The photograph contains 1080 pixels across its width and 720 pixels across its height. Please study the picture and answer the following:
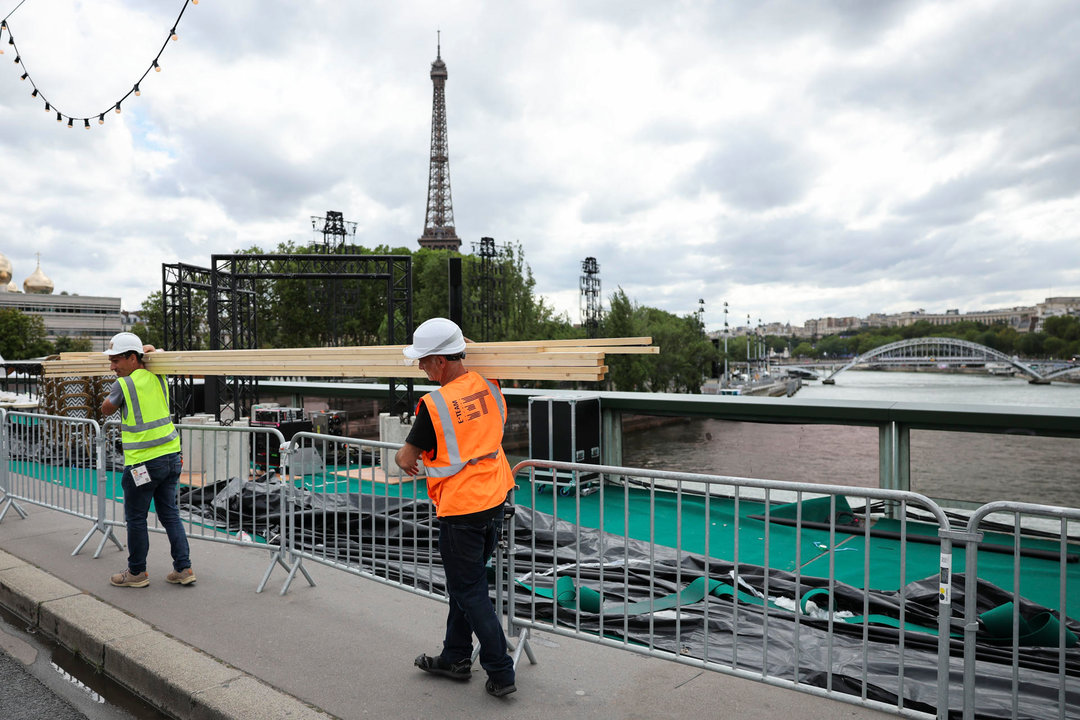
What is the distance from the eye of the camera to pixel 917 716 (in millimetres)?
3105

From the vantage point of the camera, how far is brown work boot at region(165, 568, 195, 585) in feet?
18.0

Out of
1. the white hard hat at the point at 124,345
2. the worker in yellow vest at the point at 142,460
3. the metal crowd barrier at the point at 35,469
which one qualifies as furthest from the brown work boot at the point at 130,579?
the metal crowd barrier at the point at 35,469

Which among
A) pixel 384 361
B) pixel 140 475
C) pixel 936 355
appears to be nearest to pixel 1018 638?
pixel 384 361

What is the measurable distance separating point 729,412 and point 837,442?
1.78 m

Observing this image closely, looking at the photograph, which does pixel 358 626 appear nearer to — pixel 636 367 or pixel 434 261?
pixel 636 367

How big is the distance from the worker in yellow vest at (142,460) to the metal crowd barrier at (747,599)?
106 inches

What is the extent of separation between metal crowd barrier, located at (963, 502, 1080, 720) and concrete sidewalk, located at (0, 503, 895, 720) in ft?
2.06

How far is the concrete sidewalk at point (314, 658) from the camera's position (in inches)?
137

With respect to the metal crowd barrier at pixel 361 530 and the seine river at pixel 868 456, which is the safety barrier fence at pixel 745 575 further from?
the seine river at pixel 868 456

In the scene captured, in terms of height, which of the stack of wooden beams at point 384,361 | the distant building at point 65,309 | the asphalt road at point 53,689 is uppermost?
the distant building at point 65,309

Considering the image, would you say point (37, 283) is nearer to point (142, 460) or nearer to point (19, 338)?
point (19, 338)

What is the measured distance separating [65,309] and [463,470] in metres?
132

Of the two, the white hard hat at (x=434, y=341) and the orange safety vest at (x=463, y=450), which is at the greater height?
the white hard hat at (x=434, y=341)

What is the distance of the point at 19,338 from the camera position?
7081 centimetres
